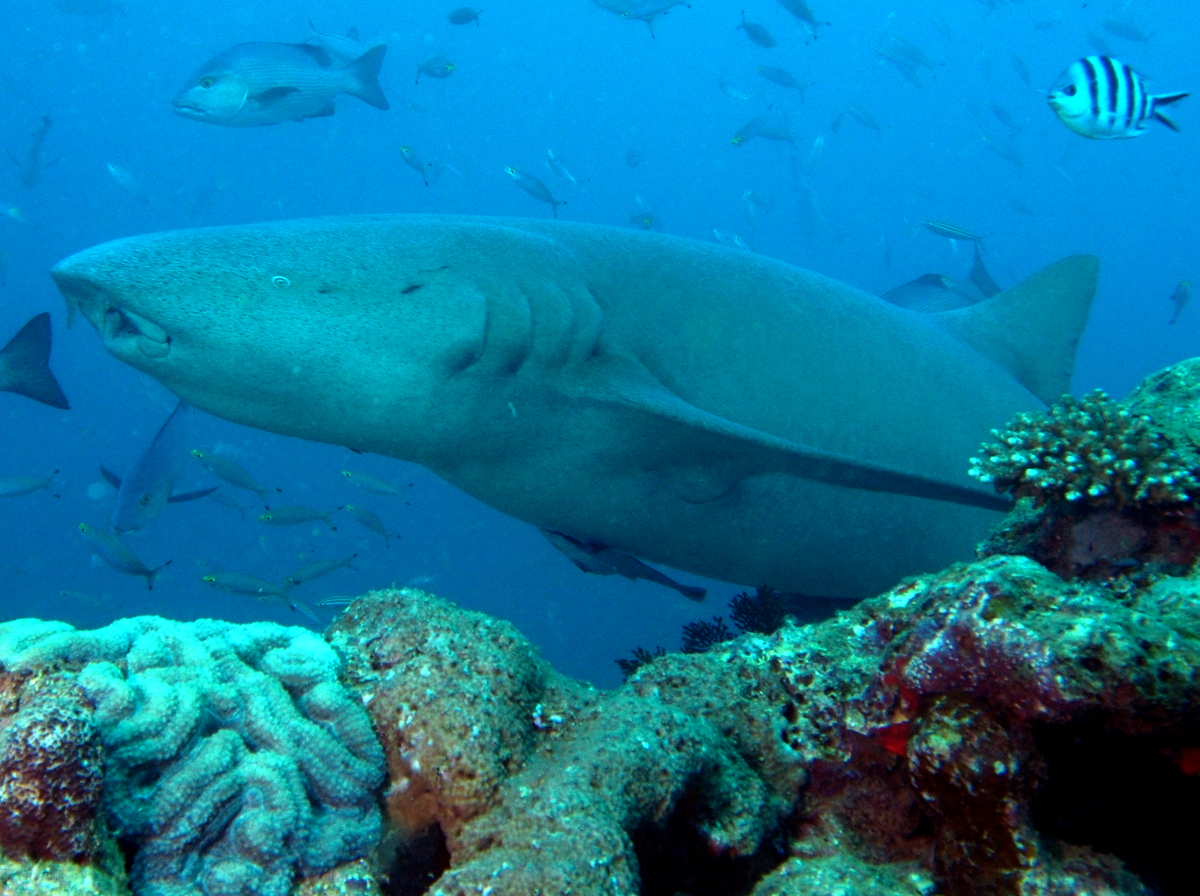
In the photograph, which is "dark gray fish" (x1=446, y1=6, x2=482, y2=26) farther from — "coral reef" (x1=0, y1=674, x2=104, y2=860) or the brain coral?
"coral reef" (x1=0, y1=674, x2=104, y2=860)

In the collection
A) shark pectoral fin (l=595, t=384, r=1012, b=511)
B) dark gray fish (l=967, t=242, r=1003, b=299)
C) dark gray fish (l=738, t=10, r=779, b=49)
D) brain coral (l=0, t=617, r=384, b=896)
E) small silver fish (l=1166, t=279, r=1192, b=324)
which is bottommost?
small silver fish (l=1166, t=279, r=1192, b=324)

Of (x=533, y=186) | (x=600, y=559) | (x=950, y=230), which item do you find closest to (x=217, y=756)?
(x=600, y=559)

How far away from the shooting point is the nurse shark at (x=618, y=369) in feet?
8.67

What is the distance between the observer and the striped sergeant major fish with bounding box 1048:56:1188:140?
4.76 m

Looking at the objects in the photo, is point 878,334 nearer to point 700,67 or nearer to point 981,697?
point 981,697

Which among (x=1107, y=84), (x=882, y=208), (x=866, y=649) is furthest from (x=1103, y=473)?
(x=882, y=208)

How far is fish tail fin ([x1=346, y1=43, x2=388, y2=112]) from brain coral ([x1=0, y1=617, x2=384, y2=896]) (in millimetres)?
9367

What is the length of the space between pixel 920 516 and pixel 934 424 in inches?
24.3

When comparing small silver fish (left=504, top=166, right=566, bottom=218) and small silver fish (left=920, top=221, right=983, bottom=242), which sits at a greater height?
small silver fish (left=920, top=221, right=983, bottom=242)

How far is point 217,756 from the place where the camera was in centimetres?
193

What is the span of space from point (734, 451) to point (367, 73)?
363 inches

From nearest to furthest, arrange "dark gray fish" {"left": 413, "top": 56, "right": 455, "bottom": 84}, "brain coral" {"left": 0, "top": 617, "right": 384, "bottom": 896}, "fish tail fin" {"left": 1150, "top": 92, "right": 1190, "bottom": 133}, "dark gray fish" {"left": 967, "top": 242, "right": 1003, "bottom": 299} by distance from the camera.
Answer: "brain coral" {"left": 0, "top": 617, "right": 384, "bottom": 896} → "fish tail fin" {"left": 1150, "top": 92, "right": 1190, "bottom": 133} → "dark gray fish" {"left": 967, "top": 242, "right": 1003, "bottom": 299} → "dark gray fish" {"left": 413, "top": 56, "right": 455, "bottom": 84}

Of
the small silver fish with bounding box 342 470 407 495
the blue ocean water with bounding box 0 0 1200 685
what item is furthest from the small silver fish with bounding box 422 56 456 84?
the blue ocean water with bounding box 0 0 1200 685

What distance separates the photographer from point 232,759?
196cm
